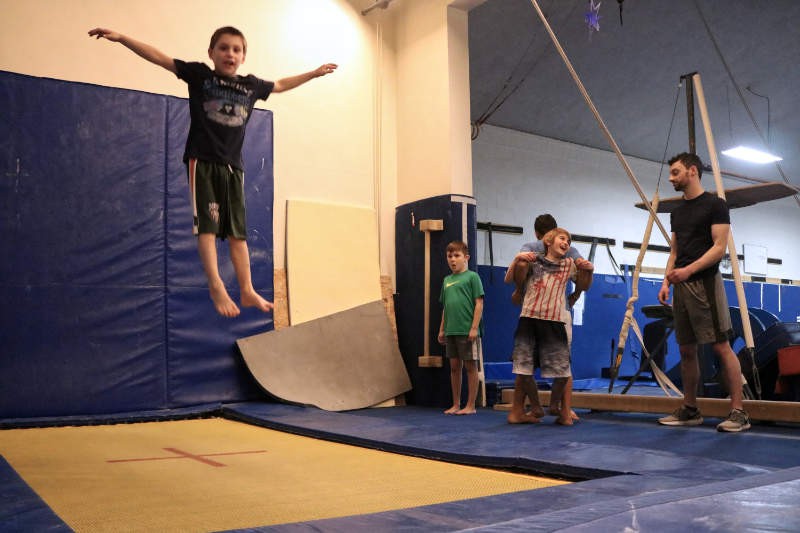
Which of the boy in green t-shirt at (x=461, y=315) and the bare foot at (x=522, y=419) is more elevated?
the boy in green t-shirt at (x=461, y=315)

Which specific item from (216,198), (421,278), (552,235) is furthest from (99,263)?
(552,235)

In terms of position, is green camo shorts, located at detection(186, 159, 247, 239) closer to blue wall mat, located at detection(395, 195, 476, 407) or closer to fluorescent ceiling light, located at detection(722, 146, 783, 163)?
blue wall mat, located at detection(395, 195, 476, 407)

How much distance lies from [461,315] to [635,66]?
5462 millimetres

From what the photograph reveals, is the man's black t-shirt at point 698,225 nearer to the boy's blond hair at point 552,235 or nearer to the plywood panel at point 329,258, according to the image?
the boy's blond hair at point 552,235

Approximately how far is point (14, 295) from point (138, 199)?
3.55ft

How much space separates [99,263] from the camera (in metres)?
5.28

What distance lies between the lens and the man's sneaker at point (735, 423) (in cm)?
405

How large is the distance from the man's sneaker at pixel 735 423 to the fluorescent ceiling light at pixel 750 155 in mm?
9033

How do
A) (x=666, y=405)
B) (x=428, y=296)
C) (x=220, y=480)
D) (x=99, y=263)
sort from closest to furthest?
1. (x=220, y=480)
2. (x=666, y=405)
3. (x=99, y=263)
4. (x=428, y=296)

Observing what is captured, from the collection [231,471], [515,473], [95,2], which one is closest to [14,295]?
[95,2]

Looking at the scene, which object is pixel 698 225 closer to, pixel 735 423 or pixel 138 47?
pixel 735 423

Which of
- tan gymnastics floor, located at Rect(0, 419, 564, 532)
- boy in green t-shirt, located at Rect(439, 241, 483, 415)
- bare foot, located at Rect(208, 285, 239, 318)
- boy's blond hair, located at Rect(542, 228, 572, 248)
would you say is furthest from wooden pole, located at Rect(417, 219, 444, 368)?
bare foot, located at Rect(208, 285, 239, 318)

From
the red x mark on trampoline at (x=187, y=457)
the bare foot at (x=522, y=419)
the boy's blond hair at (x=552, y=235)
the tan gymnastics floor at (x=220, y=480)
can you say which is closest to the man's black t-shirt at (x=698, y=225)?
the boy's blond hair at (x=552, y=235)

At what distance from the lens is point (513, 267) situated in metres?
4.54
